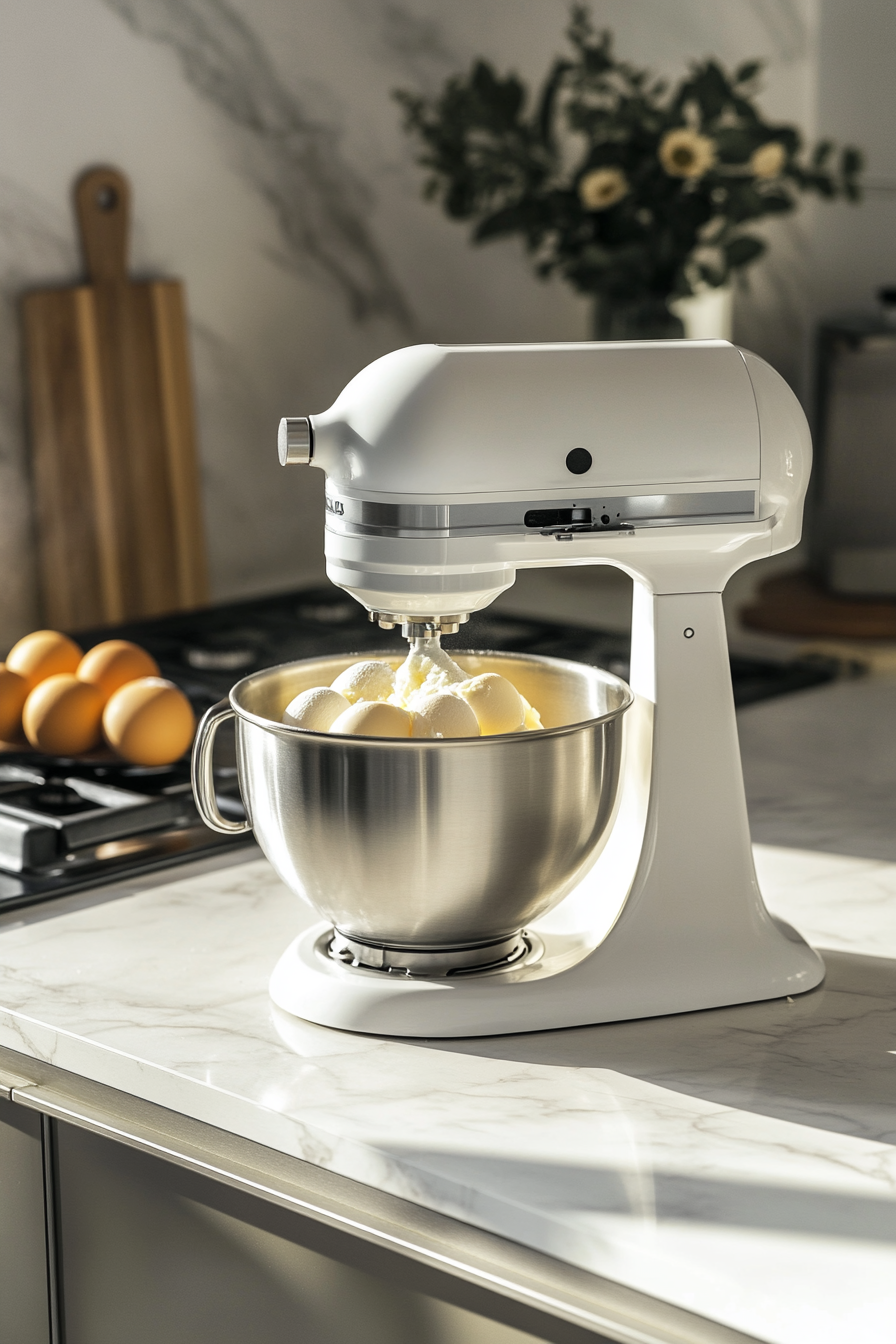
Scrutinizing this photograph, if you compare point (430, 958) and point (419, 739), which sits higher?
point (419, 739)

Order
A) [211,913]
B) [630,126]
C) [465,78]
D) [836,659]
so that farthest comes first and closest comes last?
[465,78], [630,126], [836,659], [211,913]

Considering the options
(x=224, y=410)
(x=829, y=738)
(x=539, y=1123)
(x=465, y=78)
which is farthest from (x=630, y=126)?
(x=539, y=1123)

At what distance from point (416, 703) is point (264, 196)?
4.14ft

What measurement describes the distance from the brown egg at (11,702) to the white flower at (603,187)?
1.00m

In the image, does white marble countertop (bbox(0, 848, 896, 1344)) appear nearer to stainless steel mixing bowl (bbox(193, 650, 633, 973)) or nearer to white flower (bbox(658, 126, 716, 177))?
stainless steel mixing bowl (bbox(193, 650, 633, 973))

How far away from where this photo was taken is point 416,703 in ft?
2.74

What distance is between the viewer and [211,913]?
39.3 inches

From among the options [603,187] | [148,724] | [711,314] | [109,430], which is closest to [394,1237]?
[148,724]

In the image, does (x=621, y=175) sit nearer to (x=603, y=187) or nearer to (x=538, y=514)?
(x=603, y=187)

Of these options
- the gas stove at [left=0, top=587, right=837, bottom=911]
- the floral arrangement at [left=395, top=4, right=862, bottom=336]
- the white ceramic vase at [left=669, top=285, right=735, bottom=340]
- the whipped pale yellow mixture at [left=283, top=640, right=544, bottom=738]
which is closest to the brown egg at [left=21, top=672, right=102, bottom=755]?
the gas stove at [left=0, top=587, right=837, bottom=911]

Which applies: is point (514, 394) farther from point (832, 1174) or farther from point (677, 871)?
point (832, 1174)

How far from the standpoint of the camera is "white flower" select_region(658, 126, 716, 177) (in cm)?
184

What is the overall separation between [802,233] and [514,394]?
189 centimetres

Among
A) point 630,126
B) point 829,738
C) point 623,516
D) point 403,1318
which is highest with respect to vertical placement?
point 630,126
